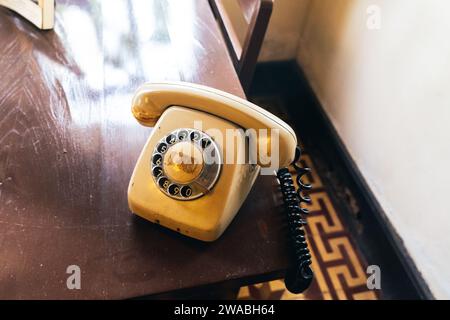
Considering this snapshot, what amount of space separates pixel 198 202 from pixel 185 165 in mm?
60

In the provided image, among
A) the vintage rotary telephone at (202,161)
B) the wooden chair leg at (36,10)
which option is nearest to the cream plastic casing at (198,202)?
the vintage rotary telephone at (202,161)

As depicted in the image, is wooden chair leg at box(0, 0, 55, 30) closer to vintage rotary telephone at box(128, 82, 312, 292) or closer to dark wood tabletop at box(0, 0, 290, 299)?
dark wood tabletop at box(0, 0, 290, 299)

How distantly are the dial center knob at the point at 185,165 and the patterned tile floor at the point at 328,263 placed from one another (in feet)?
2.74

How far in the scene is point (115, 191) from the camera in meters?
0.66

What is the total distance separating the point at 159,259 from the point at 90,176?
194mm

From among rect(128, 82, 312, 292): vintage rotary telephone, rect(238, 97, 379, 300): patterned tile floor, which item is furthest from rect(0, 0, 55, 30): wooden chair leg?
rect(238, 97, 379, 300): patterned tile floor

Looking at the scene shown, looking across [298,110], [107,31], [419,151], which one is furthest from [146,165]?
[298,110]

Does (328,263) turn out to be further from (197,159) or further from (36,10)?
(36,10)

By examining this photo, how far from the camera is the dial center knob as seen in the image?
0.61 metres

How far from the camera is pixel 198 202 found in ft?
1.98

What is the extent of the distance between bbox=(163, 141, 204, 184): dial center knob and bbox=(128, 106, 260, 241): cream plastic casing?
32 mm

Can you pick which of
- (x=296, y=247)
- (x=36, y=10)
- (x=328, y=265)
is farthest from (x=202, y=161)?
(x=328, y=265)

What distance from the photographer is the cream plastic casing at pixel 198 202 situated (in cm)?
59

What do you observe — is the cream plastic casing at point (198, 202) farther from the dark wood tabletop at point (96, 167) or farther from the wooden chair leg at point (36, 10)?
the wooden chair leg at point (36, 10)
